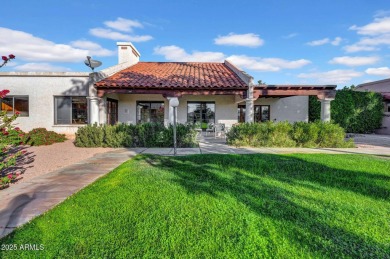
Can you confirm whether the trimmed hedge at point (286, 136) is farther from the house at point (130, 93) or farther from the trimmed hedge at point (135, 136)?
the trimmed hedge at point (135, 136)

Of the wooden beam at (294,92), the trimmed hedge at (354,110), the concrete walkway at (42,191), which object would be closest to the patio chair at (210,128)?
the wooden beam at (294,92)

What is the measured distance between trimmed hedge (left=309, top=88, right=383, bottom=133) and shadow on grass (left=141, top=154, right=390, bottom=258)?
41.3 feet

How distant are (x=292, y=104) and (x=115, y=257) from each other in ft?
58.8

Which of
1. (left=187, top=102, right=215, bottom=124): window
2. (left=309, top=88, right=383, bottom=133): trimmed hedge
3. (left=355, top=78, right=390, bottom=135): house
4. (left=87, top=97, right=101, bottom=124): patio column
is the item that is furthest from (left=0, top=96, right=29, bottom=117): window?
(left=355, top=78, right=390, bottom=135): house

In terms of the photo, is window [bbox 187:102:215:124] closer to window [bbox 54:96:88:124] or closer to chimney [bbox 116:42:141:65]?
chimney [bbox 116:42:141:65]

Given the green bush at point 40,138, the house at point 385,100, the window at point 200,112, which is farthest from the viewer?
the house at point 385,100

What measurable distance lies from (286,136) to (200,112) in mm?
7152

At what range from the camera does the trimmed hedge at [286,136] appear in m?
10.5

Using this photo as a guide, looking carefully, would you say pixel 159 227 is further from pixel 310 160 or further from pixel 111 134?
pixel 111 134

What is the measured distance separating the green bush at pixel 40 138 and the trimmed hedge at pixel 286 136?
372 inches

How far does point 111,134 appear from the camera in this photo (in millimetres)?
10422

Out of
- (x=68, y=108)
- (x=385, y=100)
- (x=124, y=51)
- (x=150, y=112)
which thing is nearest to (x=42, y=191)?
(x=68, y=108)

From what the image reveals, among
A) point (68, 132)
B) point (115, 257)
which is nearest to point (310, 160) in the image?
point (115, 257)

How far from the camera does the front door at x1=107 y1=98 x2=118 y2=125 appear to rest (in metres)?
14.2
